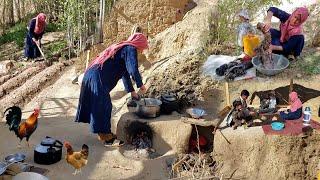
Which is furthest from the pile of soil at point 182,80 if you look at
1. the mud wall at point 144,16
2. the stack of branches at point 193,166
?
the mud wall at point 144,16

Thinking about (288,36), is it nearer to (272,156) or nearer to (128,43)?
(272,156)

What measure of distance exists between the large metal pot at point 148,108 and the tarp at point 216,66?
4.24ft

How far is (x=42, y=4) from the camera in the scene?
547 inches

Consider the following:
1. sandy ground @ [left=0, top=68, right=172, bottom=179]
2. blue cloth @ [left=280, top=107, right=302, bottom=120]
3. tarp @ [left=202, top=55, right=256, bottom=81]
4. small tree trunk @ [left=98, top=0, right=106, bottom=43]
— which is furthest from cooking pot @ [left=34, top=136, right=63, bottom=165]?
small tree trunk @ [left=98, top=0, right=106, bottom=43]

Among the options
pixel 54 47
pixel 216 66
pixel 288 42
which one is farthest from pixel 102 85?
pixel 54 47

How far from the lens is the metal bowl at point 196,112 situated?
682 cm

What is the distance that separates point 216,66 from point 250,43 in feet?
2.24

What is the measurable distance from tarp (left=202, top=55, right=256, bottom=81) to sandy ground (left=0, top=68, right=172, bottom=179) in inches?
79.3

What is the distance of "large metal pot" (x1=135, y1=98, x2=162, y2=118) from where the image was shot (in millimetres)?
6895

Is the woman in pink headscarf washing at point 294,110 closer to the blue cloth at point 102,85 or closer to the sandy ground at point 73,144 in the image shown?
the sandy ground at point 73,144

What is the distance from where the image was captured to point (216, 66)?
808 cm

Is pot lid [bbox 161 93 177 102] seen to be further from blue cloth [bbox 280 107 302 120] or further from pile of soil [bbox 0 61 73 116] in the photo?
pile of soil [bbox 0 61 73 116]

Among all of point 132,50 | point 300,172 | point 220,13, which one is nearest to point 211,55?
point 220,13

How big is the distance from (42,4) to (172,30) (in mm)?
5435
